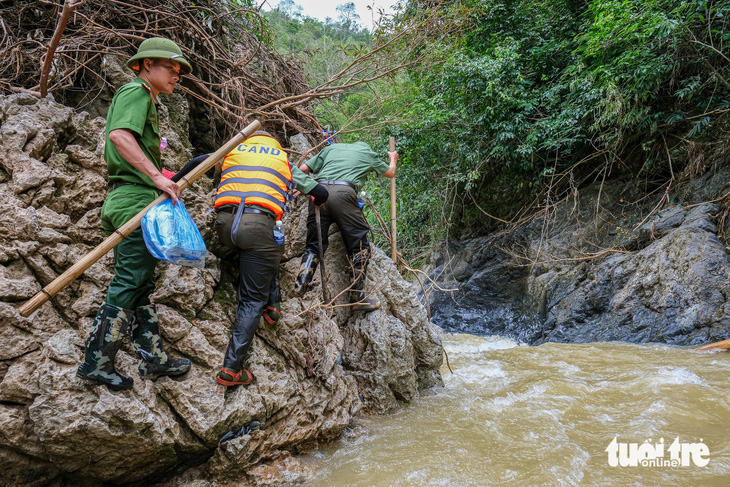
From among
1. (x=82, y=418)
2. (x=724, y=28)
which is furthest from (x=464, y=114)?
(x=82, y=418)

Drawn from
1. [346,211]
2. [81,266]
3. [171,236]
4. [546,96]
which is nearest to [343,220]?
[346,211]

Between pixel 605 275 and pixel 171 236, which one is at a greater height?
pixel 171 236

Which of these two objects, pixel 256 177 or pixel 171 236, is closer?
pixel 171 236

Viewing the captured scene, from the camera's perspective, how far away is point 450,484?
240 cm

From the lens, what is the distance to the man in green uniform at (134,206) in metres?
2.13

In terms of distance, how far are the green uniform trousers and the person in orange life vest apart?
2.01 ft

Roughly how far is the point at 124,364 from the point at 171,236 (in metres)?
0.86

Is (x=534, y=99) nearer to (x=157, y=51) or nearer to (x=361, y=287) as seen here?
(x=361, y=287)

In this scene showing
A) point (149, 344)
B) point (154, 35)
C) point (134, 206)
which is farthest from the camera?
point (154, 35)

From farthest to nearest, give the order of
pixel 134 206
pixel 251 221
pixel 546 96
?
pixel 546 96
pixel 251 221
pixel 134 206

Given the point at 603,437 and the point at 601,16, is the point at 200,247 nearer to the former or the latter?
the point at 603,437

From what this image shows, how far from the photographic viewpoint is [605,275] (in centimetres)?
618

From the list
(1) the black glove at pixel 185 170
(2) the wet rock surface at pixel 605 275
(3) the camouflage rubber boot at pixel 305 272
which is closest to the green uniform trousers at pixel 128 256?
(1) the black glove at pixel 185 170

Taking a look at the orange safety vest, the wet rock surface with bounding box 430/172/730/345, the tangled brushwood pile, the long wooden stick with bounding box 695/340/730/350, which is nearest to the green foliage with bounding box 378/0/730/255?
the wet rock surface with bounding box 430/172/730/345
